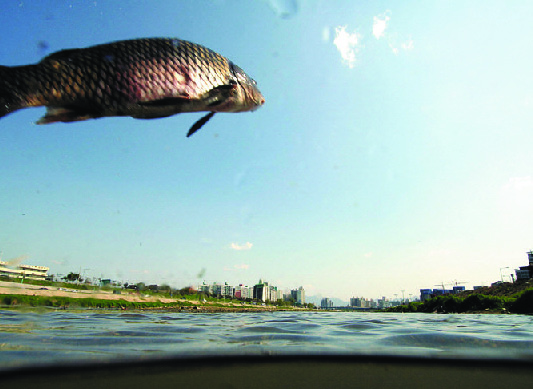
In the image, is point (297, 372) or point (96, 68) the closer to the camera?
point (96, 68)

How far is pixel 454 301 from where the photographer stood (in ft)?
174

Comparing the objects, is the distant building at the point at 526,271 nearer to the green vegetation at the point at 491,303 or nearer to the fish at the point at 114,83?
the green vegetation at the point at 491,303

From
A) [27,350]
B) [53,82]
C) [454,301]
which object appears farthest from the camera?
[454,301]

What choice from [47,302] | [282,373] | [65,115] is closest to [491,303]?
[282,373]

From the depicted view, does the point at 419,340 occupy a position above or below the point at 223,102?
below

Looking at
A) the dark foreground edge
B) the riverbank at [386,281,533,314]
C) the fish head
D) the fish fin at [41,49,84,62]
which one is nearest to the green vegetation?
the riverbank at [386,281,533,314]

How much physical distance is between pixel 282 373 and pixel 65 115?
11.0ft

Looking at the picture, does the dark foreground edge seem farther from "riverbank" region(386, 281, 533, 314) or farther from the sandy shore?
"riverbank" region(386, 281, 533, 314)

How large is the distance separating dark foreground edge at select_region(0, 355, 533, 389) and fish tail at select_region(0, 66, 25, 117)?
2.57 metres

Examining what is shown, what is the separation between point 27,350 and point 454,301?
65.8 m

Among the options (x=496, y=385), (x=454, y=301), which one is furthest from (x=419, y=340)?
(x=454, y=301)

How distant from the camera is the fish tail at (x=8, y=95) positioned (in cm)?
188

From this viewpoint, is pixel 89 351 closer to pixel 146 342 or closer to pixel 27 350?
pixel 27 350

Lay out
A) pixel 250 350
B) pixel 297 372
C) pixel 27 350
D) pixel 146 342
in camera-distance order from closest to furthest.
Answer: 1. pixel 297 372
2. pixel 27 350
3. pixel 250 350
4. pixel 146 342
